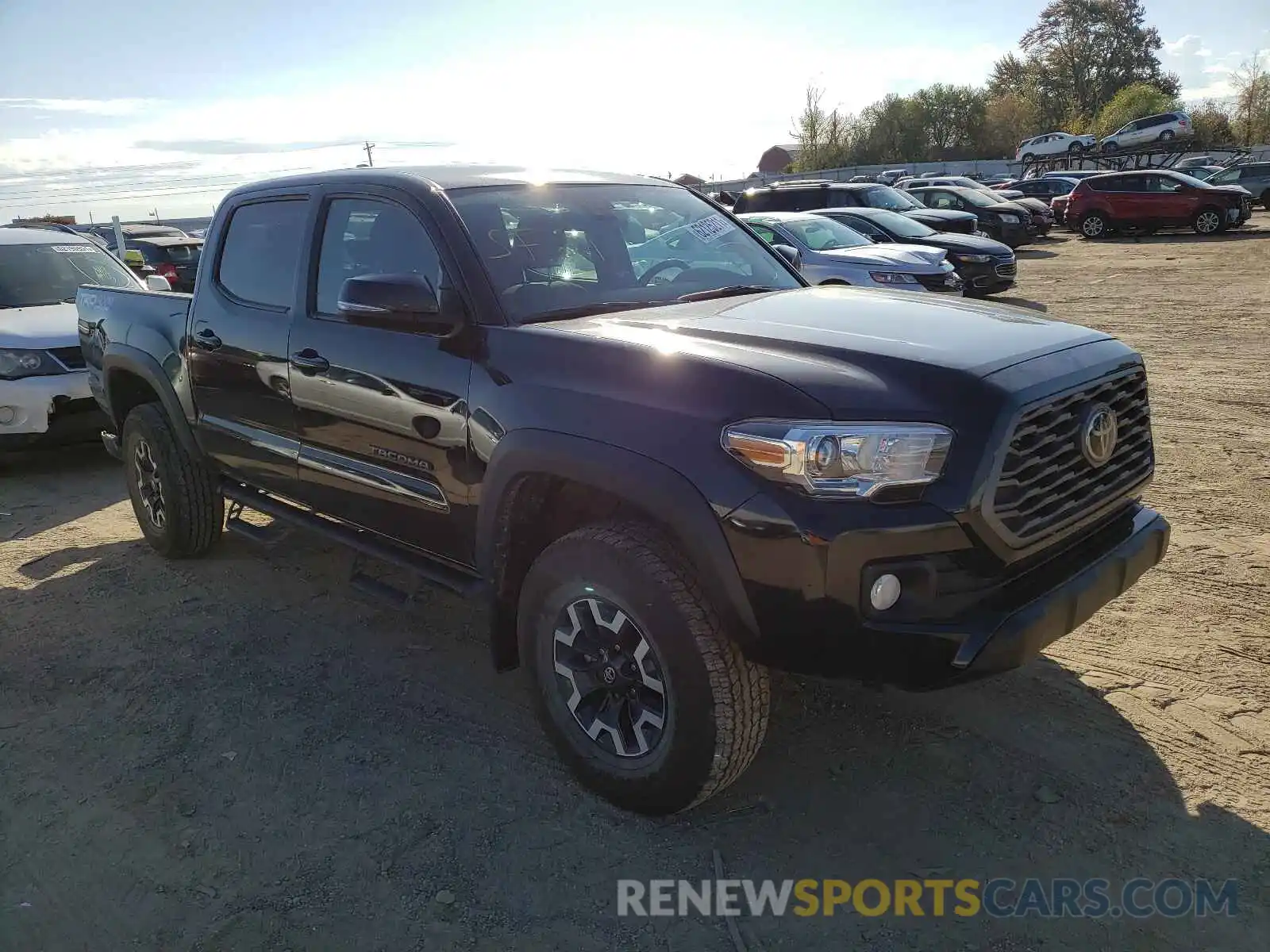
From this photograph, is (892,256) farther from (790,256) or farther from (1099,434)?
(1099,434)

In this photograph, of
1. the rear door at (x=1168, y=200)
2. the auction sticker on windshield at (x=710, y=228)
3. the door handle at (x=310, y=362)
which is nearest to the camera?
the door handle at (x=310, y=362)

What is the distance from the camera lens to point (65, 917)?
Result: 8.64ft

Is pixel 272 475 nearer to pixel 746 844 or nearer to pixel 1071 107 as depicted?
pixel 746 844

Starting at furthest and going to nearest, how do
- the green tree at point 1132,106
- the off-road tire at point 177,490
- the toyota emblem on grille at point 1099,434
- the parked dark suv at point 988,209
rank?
1. the green tree at point 1132,106
2. the parked dark suv at point 988,209
3. the off-road tire at point 177,490
4. the toyota emblem on grille at point 1099,434

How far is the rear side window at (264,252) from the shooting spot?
4.01 metres

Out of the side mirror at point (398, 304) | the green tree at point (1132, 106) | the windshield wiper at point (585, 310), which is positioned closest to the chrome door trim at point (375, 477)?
the side mirror at point (398, 304)

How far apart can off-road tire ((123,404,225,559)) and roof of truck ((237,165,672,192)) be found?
65.8 inches

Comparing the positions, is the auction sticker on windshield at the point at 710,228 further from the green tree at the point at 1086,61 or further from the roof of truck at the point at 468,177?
the green tree at the point at 1086,61

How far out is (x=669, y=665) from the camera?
8.55ft

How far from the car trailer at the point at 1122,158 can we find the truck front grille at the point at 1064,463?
43085mm

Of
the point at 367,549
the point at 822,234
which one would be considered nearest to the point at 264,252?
the point at 367,549

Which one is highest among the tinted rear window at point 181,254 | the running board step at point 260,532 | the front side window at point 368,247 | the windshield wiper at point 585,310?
the tinted rear window at point 181,254

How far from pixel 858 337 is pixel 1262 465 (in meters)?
4.41

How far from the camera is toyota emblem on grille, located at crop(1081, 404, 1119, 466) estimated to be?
2.66 meters
